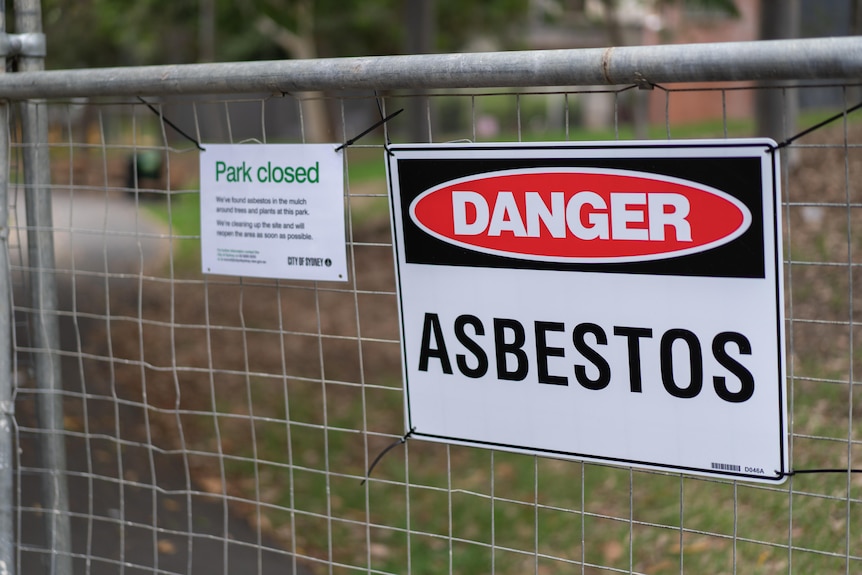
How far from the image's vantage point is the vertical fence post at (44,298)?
3172 millimetres

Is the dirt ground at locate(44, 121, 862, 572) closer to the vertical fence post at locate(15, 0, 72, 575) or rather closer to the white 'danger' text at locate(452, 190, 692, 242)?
the vertical fence post at locate(15, 0, 72, 575)

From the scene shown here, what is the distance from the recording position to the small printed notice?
8.74 feet

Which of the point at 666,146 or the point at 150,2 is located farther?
the point at 150,2

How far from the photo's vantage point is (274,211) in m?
2.76

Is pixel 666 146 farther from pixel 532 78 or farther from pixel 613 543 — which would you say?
pixel 613 543

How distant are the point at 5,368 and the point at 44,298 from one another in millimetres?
269

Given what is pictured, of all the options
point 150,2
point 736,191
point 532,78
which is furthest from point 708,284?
point 150,2

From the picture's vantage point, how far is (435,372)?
2.54 meters

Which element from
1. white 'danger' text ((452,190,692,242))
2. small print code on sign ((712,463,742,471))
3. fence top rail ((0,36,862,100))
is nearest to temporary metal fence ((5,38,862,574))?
fence top rail ((0,36,862,100))

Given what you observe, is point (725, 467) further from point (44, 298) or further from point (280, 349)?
point (280, 349)

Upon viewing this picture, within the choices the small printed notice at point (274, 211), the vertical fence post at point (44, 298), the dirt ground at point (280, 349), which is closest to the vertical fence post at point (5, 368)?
the vertical fence post at point (44, 298)

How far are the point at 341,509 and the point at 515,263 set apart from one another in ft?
13.9

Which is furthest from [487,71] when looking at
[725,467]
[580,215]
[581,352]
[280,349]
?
[280,349]

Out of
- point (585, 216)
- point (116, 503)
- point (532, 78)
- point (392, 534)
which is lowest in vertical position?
point (392, 534)
